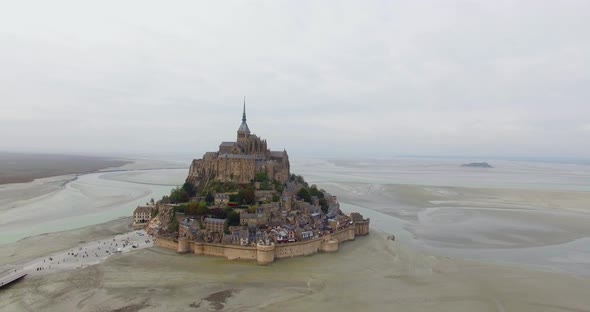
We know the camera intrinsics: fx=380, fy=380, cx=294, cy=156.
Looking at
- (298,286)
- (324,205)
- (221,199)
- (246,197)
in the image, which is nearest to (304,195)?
(324,205)

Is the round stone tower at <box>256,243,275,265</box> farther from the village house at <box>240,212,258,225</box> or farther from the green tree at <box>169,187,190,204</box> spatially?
the green tree at <box>169,187,190,204</box>

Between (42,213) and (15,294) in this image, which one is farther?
(42,213)

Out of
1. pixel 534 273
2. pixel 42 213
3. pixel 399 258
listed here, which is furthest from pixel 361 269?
pixel 42 213

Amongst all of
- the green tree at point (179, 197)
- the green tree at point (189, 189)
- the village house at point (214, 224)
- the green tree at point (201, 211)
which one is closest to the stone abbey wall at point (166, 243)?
the village house at point (214, 224)

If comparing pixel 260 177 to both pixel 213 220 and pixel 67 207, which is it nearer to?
pixel 213 220

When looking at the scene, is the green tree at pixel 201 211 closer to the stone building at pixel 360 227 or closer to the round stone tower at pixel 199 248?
the round stone tower at pixel 199 248

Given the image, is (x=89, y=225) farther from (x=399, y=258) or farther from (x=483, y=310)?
(x=483, y=310)
